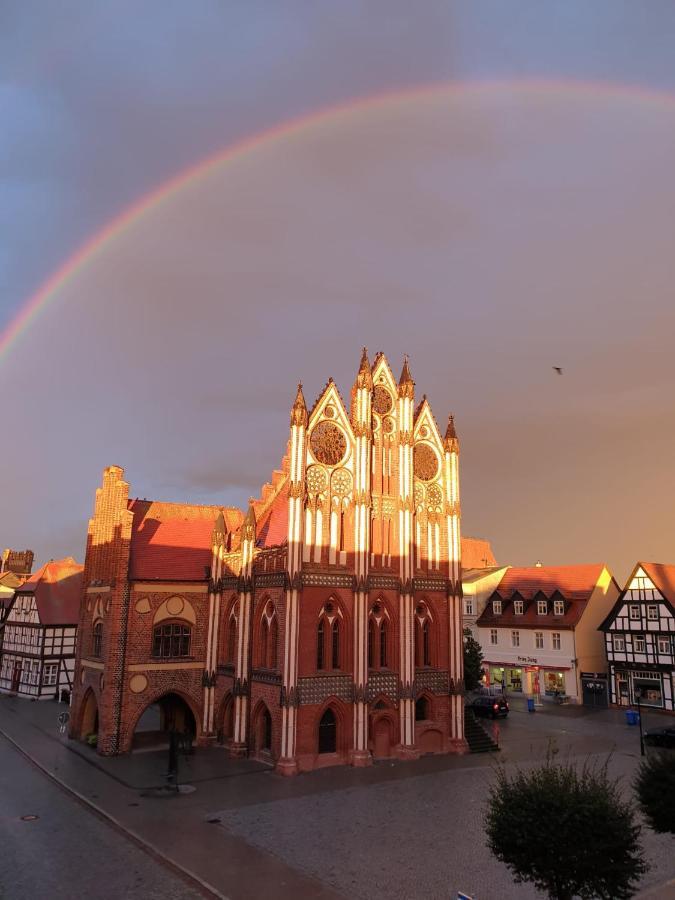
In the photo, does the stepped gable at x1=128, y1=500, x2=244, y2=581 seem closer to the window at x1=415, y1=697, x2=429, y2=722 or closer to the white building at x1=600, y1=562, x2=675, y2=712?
the window at x1=415, y1=697, x2=429, y2=722

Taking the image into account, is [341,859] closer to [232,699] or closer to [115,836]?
[115,836]

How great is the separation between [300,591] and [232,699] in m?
8.58

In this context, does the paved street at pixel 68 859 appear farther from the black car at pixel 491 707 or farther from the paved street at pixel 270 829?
the black car at pixel 491 707

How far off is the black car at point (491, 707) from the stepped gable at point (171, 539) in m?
21.6

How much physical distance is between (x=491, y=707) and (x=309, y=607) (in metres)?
22.0

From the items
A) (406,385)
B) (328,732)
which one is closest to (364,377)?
(406,385)

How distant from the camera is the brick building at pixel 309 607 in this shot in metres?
33.9

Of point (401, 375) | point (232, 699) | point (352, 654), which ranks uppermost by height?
point (401, 375)

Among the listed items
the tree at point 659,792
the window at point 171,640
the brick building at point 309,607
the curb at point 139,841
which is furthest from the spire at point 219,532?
the tree at point 659,792

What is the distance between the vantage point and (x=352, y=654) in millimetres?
34531

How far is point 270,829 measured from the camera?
2316 centimetres

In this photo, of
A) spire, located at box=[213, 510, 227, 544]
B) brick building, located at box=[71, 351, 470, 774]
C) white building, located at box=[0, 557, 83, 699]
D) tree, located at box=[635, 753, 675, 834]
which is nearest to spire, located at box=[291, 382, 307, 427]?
brick building, located at box=[71, 351, 470, 774]

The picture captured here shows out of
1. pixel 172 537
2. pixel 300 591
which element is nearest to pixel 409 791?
pixel 300 591

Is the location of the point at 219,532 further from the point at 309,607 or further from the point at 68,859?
the point at 68,859
